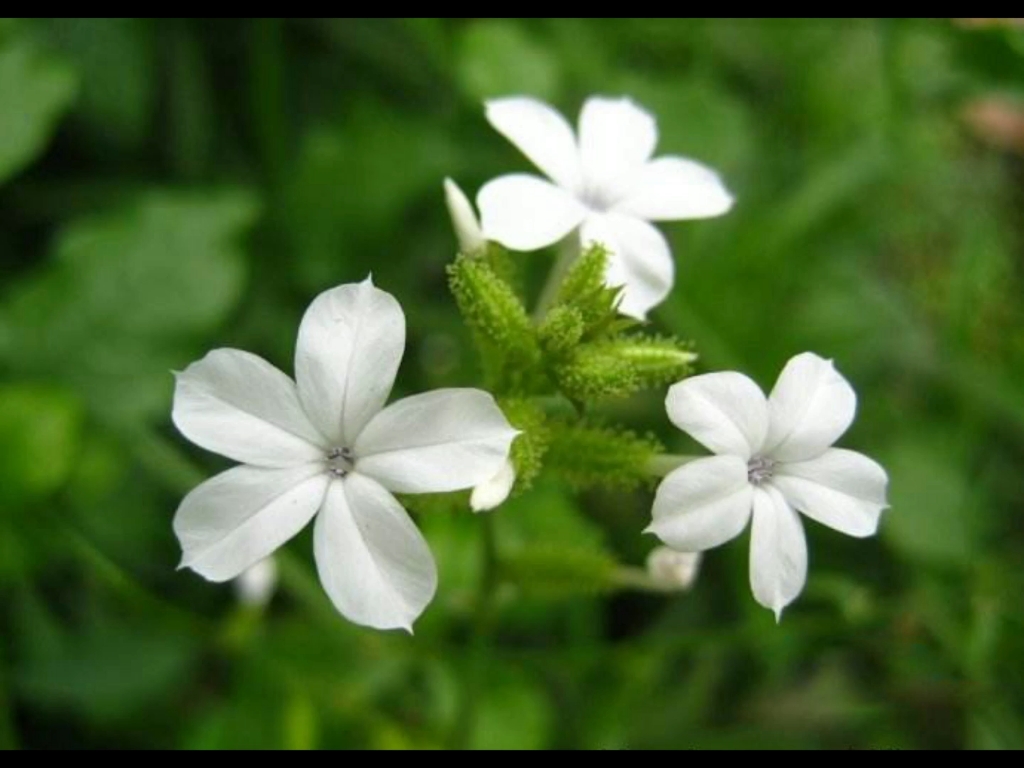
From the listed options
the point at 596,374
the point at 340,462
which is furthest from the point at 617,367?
the point at 340,462

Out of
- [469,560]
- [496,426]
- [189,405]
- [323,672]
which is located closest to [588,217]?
[496,426]

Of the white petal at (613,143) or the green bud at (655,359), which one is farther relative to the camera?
the white petal at (613,143)

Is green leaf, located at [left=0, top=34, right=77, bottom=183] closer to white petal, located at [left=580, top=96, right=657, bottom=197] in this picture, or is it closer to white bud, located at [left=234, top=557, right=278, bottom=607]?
white bud, located at [left=234, top=557, right=278, bottom=607]

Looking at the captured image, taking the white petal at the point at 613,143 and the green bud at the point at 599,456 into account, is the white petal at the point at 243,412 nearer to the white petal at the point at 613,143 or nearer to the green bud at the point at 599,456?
the green bud at the point at 599,456

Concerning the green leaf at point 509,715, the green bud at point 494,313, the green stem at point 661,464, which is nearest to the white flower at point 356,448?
the green bud at point 494,313

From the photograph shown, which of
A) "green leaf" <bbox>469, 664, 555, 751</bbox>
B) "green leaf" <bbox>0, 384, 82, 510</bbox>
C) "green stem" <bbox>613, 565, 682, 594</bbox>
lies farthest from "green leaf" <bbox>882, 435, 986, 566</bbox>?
"green leaf" <bbox>0, 384, 82, 510</bbox>

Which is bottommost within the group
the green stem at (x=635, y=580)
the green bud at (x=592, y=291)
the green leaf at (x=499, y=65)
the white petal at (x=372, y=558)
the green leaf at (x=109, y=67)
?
the white petal at (x=372, y=558)

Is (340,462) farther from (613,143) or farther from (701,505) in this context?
(613,143)
